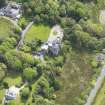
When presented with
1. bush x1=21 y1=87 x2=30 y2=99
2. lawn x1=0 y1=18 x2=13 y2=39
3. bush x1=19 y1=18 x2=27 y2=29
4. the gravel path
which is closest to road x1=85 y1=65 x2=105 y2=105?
bush x1=21 y1=87 x2=30 y2=99

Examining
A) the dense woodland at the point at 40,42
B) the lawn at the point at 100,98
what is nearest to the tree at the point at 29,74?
the dense woodland at the point at 40,42

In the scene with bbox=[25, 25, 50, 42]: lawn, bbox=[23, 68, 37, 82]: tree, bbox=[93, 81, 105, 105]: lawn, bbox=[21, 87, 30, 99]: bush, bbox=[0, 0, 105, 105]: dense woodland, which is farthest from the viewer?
bbox=[25, 25, 50, 42]: lawn

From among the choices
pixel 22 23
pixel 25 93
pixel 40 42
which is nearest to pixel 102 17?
pixel 40 42

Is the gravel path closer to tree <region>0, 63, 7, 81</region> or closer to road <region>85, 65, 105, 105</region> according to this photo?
road <region>85, 65, 105, 105</region>

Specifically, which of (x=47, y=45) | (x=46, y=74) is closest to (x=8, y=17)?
(x=47, y=45)

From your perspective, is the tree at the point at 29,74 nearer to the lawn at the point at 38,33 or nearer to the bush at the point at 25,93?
the bush at the point at 25,93

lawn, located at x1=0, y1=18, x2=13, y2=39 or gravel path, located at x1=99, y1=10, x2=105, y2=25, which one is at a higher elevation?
gravel path, located at x1=99, y1=10, x2=105, y2=25

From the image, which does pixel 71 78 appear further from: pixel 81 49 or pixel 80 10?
pixel 80 10
